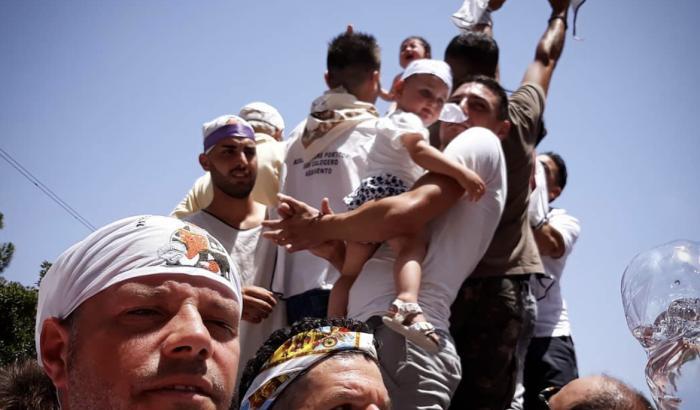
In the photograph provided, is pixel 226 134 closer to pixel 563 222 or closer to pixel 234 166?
pixel 234 166

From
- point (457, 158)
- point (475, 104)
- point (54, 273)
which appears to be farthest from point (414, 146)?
point (54, 273)

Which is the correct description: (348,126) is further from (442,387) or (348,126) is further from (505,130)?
(442,387)

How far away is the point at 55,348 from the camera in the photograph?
2008 millimetres

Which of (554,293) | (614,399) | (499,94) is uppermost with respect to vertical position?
(499,94)

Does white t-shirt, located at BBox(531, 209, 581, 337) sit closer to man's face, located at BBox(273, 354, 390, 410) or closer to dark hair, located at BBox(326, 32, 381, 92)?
dark hair, located at BBox(326, 32, 381, 92)

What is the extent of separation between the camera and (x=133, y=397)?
1810 millimetres

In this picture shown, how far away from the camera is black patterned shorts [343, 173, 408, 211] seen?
4.02 m

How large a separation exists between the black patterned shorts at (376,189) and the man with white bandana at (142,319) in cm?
189

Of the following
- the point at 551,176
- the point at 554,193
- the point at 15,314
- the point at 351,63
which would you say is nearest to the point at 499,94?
the point at 351,63

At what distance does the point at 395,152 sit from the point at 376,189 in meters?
0.30

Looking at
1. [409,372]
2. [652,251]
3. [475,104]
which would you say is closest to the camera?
[652,251]

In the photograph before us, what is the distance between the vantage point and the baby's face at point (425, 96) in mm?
4730

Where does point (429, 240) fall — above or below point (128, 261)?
above

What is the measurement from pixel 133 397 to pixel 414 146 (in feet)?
8.10
